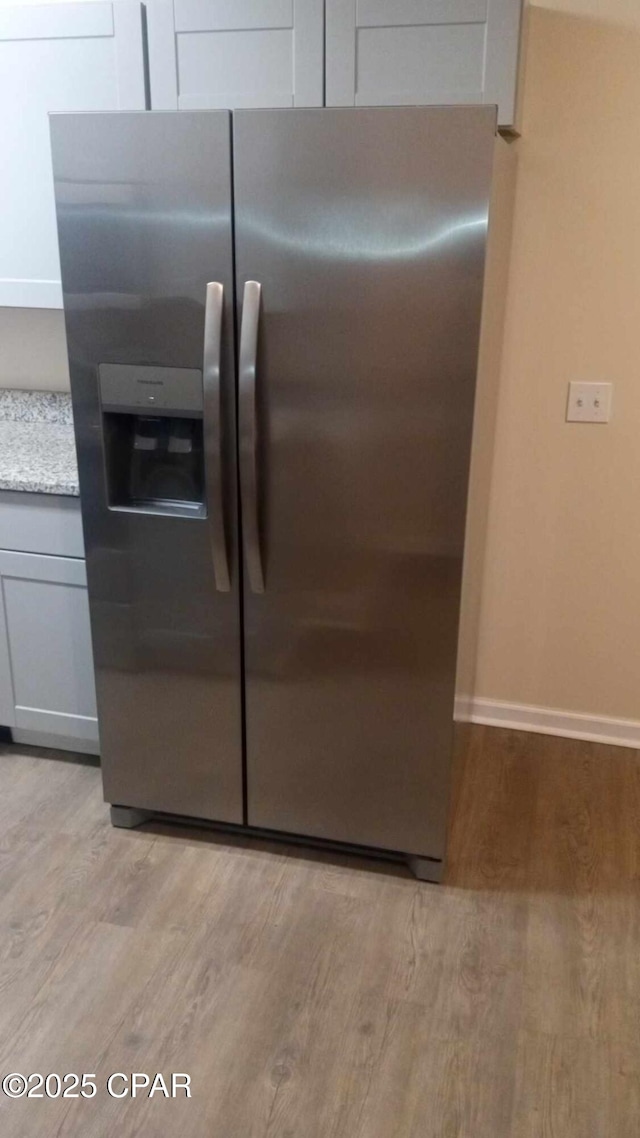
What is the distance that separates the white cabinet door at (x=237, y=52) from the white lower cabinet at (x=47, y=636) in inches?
43.2

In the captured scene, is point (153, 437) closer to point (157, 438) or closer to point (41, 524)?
point (157, 438)

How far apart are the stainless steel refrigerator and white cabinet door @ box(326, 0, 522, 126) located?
320mm

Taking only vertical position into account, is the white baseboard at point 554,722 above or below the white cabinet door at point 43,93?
below

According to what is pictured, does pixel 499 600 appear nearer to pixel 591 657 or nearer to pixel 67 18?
pixel 591 657

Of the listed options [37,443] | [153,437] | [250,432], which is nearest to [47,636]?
[37,443]

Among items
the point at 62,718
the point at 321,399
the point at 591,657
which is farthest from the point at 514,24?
the point at 62,718

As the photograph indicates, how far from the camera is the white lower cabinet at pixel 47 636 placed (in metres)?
2.53

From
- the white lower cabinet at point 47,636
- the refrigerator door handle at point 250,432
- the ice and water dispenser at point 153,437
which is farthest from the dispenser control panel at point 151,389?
the white lower cabinet at point 47,636

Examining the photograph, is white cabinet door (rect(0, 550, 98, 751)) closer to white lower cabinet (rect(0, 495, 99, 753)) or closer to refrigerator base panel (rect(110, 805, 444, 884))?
white lower cabinet (rect(0, 495, 99, 753))

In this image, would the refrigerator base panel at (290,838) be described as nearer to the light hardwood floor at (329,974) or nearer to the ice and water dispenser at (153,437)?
the light hardwood floor at (329,974)

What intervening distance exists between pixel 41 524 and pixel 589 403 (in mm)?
1601

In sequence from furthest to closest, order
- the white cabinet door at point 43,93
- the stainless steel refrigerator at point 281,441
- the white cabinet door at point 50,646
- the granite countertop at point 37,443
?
the white cabinet door at point 50,646 < the granite countertop at point 37,443 < the white cabinet door at point 43,93 < the stainless steel refrigerator at point 281,441

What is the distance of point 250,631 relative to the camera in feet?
7.34

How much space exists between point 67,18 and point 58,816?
6.93 feet
